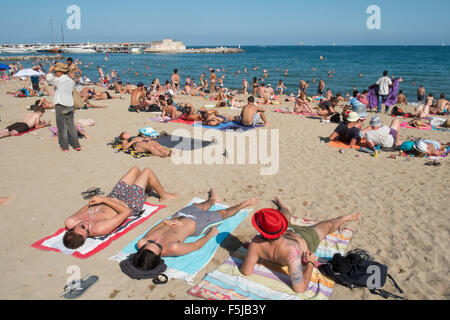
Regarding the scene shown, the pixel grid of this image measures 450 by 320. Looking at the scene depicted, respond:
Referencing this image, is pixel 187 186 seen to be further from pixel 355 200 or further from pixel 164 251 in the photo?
pixel 355 200

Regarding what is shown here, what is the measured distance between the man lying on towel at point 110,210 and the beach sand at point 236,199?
272 millimetres

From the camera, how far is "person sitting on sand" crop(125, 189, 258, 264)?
10.8ft

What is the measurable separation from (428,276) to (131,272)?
3420 millimetres

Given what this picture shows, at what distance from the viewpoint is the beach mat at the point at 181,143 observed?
Result: 7.91m

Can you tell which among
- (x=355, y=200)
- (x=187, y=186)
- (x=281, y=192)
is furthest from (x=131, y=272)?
(x=355, y=200)

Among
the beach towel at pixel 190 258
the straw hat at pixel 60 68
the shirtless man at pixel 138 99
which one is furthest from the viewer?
the shirtless man at pixel 138 99

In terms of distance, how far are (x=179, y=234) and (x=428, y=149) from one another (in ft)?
21.7

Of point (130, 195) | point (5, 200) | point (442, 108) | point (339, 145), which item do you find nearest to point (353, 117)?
point (339, 145)

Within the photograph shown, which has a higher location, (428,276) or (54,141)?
(54,141)

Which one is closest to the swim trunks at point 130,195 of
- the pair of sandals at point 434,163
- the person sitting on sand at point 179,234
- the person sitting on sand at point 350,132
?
the person sitting on sand at point 179,234

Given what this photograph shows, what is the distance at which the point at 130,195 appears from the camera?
4.40 m

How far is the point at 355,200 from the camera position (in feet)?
16.9

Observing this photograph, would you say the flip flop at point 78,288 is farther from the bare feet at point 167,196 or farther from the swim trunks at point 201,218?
the bare feet at point 167,196
